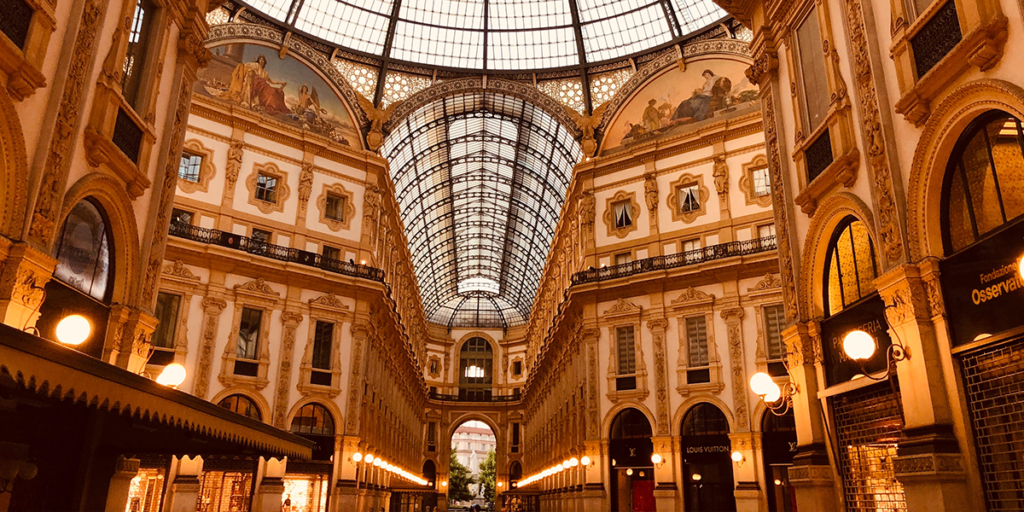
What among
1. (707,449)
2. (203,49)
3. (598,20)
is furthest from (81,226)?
(598,20)

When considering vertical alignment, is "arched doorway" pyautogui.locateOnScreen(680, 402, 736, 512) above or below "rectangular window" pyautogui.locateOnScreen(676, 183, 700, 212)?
below

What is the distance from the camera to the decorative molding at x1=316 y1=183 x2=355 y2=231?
3616 cm

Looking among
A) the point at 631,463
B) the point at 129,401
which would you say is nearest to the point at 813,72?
the point at 129,401

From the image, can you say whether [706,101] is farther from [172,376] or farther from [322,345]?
[172,376]

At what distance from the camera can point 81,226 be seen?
454 inches

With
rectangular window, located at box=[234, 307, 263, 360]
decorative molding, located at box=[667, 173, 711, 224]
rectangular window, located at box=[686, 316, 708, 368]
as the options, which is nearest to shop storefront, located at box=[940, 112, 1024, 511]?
rectangular window, located at box=[686, 316, 708, 368]

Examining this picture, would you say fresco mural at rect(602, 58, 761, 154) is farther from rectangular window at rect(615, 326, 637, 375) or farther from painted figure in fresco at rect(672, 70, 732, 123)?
rectangular window at rect(615, 326, 637, 375)

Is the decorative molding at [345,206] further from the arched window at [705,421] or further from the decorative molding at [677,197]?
the arched window at [705,421]

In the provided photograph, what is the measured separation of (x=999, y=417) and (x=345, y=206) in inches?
1296

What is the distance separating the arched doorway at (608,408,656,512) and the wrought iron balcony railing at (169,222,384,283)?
580 inches

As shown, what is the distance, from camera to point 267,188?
3484 centimetres

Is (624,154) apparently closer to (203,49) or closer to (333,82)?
(333,82)

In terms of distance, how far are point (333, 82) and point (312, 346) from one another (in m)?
15.5

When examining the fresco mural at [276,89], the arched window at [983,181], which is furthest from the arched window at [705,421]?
the fresco mural at [276,89]
